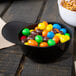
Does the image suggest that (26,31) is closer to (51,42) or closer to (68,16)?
(51,42)

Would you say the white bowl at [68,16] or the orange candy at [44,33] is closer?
the orange candy at [44,33]

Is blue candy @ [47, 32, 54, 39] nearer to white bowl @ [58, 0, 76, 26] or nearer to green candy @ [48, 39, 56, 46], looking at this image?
green candy @ [48, 39, 56, 46]

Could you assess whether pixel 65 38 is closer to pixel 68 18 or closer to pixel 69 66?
pixel 69 66

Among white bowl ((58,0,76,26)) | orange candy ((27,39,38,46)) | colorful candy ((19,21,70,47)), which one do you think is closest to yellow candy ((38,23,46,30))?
colorful candy ((19,21,70,47))

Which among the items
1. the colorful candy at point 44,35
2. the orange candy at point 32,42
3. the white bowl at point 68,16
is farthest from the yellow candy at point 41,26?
the white bowl at point 68,16

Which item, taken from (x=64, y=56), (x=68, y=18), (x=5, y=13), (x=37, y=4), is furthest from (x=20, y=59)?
(x=37, y=4)

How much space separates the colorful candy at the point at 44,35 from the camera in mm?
672

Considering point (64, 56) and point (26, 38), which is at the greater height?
point (26, 38)

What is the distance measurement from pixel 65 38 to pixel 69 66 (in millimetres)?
126

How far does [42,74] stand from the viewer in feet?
2.18

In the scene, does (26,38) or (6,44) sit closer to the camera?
(26,38)

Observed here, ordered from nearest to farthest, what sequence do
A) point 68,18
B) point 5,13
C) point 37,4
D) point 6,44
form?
point 6,44, point 68,18, point 5,13, point 37,4

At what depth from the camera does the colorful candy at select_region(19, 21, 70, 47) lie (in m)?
0.67

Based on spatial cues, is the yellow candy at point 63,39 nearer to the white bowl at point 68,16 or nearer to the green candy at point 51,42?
the green candy at point 51,42
